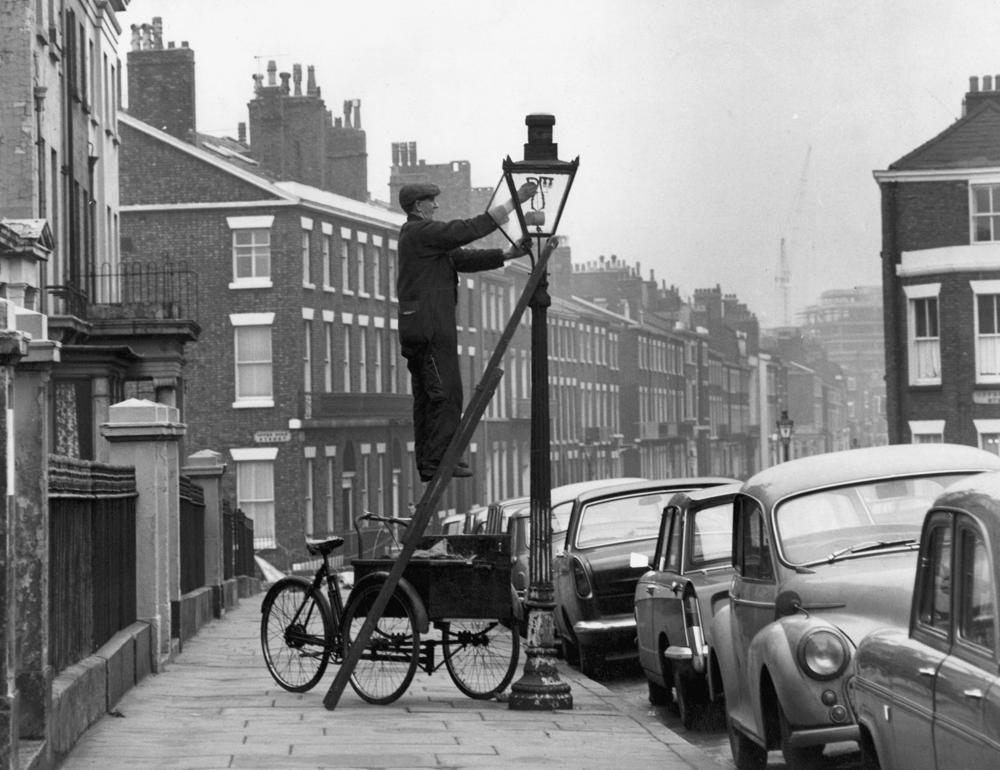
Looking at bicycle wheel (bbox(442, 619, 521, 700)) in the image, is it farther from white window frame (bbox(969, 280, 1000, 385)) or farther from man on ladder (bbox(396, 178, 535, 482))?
white window frame (bbox(969, 280, 1000, 385))

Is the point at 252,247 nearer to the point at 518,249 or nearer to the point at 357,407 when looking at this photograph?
the point at 357,407

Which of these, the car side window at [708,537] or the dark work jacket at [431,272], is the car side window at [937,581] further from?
the car side window at [708,537]

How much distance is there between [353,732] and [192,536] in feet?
29.5

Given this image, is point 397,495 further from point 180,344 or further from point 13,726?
point 13,726

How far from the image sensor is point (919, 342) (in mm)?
47469

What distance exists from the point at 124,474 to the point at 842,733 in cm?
593

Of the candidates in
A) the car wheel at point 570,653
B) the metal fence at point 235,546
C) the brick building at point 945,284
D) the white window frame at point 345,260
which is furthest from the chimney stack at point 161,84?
the car wheel at point 570,653

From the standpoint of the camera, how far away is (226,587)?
2345 centimetres

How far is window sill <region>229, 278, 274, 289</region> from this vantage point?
170ft

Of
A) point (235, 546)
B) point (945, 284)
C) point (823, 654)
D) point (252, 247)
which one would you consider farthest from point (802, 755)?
point (252, 247)

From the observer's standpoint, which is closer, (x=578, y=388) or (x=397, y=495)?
(x=397, y=495)

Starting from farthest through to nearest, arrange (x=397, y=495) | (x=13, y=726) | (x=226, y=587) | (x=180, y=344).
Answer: (x=397, y=495), (x=180, y=344), (x=226, y=587), (x=13, y=726)

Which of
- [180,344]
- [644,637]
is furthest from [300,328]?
[644,637]

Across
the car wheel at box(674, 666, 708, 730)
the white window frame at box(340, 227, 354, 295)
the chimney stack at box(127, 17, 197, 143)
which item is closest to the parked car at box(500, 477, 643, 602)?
the car wheel at box(674, 666, 708, 730)
